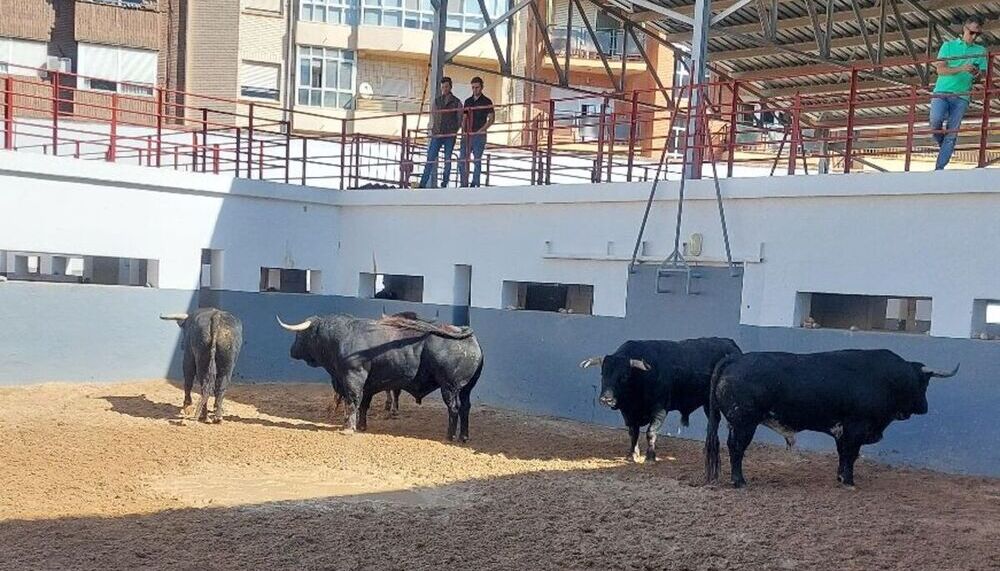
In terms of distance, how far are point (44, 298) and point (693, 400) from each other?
26.6 ft

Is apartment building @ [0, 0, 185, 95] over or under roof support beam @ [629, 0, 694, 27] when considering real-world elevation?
over

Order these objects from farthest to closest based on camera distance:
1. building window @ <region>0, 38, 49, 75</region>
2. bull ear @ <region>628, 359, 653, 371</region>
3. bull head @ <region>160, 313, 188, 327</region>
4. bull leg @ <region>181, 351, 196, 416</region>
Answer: building window @ <region>0, 38, 49, 75</region> < bull head @ <region>160, 313, 188, 327</region> < bull leg @ <region>181, 351, 196, 416</region> < bull ear @ <region>628, 359, 653, 371</region>

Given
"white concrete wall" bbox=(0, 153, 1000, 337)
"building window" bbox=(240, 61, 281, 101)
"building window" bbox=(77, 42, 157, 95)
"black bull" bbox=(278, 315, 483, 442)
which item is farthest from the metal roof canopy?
"building window" bbox=(240, 61, 281, 101)

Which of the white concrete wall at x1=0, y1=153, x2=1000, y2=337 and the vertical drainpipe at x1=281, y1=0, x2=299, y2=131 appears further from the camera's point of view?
the vertical drainpipe at x1=281, y1=0, x2=299, y2=131

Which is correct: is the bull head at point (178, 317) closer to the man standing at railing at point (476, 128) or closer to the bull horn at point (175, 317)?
the bull horn at point (175, 317)

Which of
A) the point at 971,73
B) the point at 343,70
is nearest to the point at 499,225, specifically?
the point at 971,73

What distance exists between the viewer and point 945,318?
1115 cm

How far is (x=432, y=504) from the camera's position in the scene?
9.45 metres

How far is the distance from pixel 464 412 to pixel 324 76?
2824 centimetres

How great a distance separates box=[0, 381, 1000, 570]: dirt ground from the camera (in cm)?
781

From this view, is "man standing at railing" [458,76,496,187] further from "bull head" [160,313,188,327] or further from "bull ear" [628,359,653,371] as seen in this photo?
"bull ear" [628,359,653,371]

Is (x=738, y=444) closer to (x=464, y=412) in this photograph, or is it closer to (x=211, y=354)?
(x=464, y=412)

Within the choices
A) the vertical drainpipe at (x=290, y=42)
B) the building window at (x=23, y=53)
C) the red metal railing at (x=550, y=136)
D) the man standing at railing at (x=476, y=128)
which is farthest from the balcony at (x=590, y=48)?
the man standing at railing at (x=476, y=128)

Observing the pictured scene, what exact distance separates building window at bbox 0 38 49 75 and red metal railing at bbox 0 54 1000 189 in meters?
0.32
